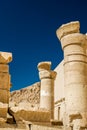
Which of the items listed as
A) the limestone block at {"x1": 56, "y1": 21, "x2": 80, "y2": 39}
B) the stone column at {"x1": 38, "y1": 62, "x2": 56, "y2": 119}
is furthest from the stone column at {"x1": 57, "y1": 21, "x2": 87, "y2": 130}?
the stone column at {"x1": 38, "y1": 62, "x2": 56, "y2": 119}

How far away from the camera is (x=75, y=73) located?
1181cm

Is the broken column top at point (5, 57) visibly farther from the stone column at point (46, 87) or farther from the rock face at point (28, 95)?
the rock face at point (28, 95)

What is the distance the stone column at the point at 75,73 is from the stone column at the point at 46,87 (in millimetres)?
7894

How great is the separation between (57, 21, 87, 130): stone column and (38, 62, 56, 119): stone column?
7.89 meters

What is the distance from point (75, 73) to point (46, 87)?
27.9ft

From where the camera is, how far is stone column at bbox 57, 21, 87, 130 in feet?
37.5

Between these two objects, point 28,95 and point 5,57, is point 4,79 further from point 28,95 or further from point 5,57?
point 28,95

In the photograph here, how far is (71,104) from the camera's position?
11539 millimetres

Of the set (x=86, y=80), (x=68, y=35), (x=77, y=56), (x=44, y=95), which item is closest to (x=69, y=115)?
(x=86, y=80)

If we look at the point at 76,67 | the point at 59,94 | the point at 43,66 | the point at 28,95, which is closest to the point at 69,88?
the point at 76,67

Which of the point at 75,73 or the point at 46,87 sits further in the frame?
the point at 46,87

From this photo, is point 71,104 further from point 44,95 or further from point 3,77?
point 44,95

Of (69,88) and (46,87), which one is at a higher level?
(46,87)

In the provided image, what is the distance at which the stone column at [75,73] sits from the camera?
1143 cm
